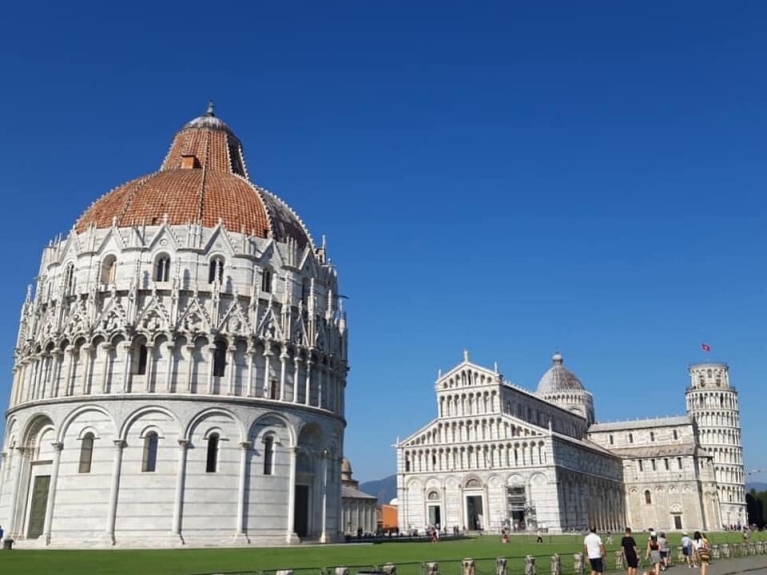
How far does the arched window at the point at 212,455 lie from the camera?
40.1 metres

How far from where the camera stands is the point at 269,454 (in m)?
42.2

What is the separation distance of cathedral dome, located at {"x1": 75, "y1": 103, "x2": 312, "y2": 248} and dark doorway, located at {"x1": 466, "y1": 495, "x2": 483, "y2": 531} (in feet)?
150

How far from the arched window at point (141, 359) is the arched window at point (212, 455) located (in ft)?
17.3

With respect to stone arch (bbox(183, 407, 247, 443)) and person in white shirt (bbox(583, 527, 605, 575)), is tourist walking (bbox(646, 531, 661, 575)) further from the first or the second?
stone arch (bbox(183, 407, 247, 443))

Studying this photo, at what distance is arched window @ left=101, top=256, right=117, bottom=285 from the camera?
4363 centimetres

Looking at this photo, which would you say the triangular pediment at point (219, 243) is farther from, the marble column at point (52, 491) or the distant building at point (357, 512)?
the distant building at point (357, 512)

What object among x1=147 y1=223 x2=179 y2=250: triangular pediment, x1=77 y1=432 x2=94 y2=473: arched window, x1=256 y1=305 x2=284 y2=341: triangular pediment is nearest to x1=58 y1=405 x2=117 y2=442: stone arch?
x1=77 y1=432 x2=94 y2=473: arched window

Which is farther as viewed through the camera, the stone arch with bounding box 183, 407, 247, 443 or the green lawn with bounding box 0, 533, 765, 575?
the stone arch with bounding box 183, 407, 247, 443

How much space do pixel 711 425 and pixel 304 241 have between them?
9679 centimetres

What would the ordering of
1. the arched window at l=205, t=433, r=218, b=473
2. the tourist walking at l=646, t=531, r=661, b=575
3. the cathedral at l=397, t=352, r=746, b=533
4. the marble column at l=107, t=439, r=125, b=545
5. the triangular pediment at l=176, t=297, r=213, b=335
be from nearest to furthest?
1. the tourist walking at l=646, t=531, r=661, b=575
2. the marble column at l=107, t=439, r=125, b=545
3. the arched window at l=205, t=433, r=218, b=473
4. the triangular pediment at l=176, t=297, r=213, b=335
5. the cathedral at l=397, t=352, r=746, b=533

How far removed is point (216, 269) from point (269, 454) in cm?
1133

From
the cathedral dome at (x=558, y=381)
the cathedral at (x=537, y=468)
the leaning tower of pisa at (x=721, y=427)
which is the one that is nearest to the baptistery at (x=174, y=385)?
the cathedral at (x=537, y=468)

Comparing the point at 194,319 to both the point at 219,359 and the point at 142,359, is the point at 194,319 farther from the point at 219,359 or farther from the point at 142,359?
the point at 142,359

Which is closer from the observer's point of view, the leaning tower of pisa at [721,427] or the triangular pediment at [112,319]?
the triangular pediment at [112,319]
